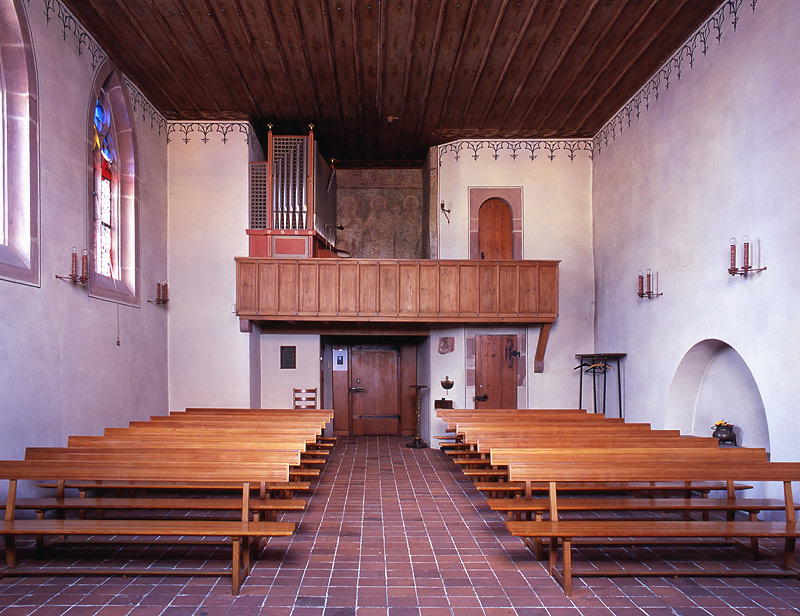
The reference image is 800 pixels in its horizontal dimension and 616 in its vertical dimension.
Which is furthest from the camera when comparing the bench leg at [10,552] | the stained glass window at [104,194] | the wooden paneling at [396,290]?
the wooden paneling at [396,290]

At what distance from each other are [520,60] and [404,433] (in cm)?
778

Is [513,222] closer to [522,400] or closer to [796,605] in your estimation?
[522,400]

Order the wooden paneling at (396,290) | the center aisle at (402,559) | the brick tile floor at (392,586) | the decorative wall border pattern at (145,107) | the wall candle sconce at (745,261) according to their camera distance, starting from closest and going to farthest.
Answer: the brick tile floor at (392,586), the center aisle at (402,559), the wall candle sconce at (745,261), the decorative wall border pattern at (145,107), the wooden paneling at (396,290)

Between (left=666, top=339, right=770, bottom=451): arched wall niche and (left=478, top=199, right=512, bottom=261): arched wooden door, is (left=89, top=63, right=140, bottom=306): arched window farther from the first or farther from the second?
(left=666, top=339, right=770, bottom=451): arched wall niche

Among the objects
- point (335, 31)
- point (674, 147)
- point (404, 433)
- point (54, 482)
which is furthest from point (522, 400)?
point (54, 482)

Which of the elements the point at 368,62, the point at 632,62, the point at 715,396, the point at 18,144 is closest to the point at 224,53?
the point at 368,62

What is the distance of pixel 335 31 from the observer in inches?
311

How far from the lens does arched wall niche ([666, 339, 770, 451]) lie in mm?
7090

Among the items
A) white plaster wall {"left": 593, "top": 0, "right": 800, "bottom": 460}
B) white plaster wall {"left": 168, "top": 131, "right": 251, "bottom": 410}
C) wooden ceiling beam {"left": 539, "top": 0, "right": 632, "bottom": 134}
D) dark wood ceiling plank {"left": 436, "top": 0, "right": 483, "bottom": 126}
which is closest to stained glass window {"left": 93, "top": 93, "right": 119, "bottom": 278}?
white plaster wall {"left": 168, "top": 131, "right": 251, "bottom": 410}

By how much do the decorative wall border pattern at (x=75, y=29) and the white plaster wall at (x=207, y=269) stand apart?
2725mm

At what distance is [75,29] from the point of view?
7.23 metres

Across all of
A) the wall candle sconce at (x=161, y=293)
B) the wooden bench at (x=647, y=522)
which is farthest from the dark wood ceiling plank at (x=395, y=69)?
the wooden bench at (x=647, y=522)

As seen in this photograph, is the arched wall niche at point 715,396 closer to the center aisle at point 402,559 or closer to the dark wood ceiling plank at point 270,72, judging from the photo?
the center aisle at point 402,559

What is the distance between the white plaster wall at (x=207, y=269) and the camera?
10375mm
